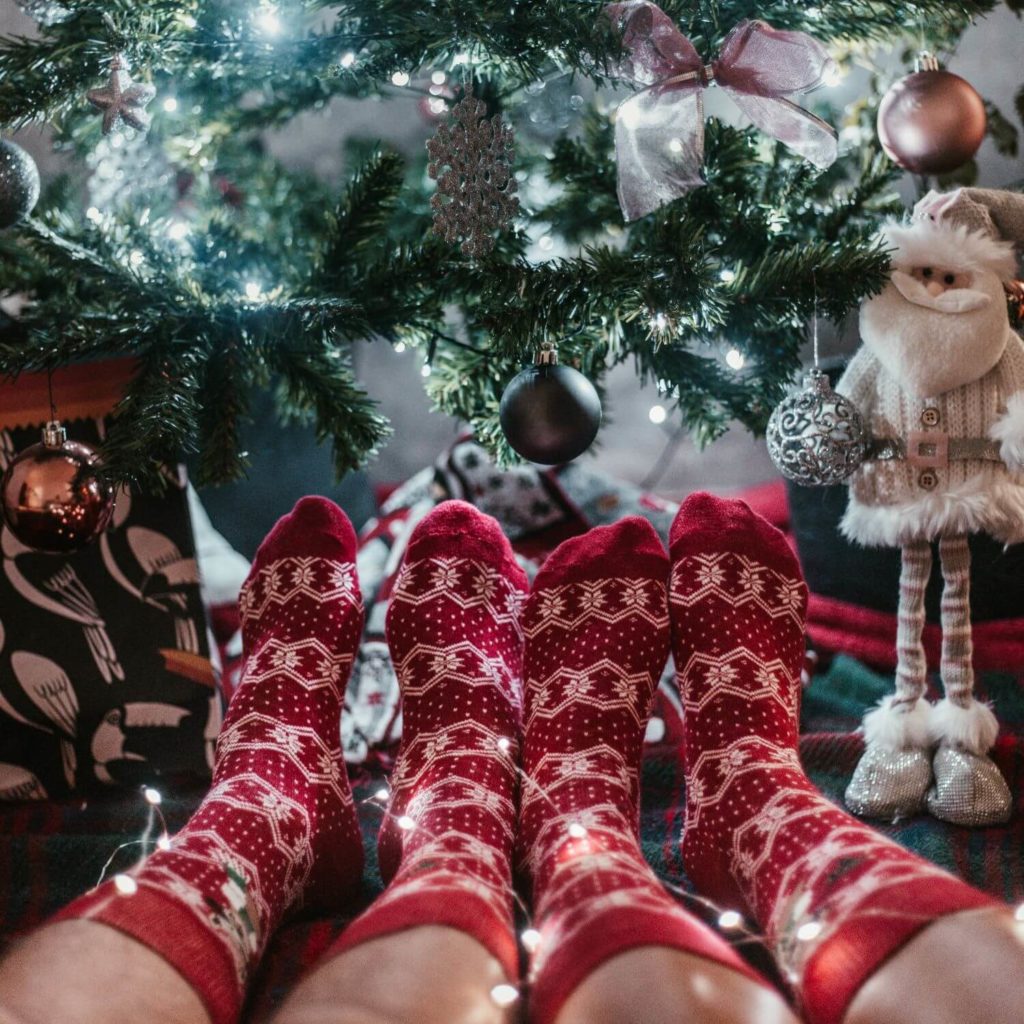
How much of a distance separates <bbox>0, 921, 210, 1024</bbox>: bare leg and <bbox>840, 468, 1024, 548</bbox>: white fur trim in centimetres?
59

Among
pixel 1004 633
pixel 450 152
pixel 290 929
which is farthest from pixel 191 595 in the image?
pixel 1004 633

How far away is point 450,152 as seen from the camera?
0.71m

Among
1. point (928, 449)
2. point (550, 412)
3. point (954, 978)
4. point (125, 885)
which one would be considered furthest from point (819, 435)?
point (125, 885)

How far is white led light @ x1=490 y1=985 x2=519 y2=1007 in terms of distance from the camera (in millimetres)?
442

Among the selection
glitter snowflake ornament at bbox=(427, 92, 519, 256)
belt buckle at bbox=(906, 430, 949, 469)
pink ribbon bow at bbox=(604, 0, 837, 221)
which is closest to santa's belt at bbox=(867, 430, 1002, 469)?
belt buckle at bbox=(906, 430, 949, 469)

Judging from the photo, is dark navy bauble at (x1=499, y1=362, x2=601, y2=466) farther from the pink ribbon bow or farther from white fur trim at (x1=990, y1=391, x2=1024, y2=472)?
white fur trim at (x1=990, y1=391, x2=1024, y2=472)

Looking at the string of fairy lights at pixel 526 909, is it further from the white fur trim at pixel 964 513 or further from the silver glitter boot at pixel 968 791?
the white fur trim at pixel 964 513

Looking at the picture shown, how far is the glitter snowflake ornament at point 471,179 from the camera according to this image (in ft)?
2.33

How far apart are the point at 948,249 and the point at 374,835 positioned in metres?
0.68

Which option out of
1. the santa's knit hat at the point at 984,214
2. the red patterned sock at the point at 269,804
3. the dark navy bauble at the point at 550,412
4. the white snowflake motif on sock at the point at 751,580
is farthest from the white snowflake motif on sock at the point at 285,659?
the santa's knit hat at the point at 984,214

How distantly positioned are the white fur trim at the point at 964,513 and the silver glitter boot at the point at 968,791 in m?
0.18

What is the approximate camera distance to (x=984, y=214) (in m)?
0.74

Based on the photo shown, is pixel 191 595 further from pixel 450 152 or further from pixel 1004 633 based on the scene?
pixel 1004 633

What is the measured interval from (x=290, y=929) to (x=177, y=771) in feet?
0.91
